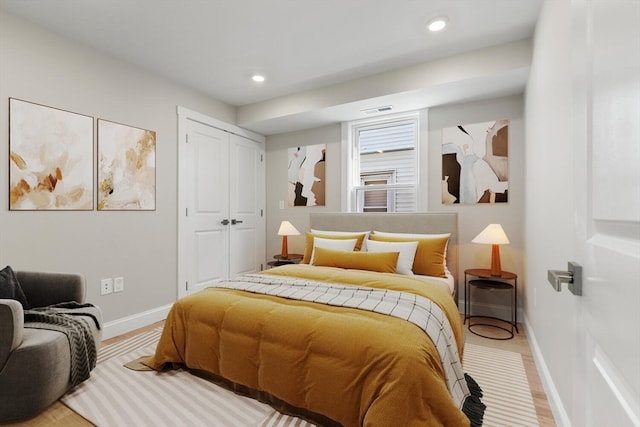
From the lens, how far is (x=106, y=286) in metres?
2.80

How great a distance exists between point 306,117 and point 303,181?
37.6 inches

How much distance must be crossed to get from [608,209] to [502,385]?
1.90 metres

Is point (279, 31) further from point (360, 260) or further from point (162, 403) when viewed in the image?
point (162, 403)

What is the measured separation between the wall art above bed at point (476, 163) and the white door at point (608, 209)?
8.90ft

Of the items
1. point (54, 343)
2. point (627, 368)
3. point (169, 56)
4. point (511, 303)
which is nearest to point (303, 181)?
point (169, 56)

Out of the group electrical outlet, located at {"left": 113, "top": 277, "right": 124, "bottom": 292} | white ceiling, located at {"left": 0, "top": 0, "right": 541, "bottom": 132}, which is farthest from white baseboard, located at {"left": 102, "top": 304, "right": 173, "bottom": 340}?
white ceiling, located at {"left": 0, "top": 0, "right": 541, "bottom": 132}

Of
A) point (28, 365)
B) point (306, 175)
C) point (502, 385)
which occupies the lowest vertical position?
point (502, 385)

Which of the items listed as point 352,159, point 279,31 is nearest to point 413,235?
point 352,159

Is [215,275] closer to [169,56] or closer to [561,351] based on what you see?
[169,56]

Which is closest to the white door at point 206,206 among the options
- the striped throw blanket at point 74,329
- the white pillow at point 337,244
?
the white pillow at point 337,244

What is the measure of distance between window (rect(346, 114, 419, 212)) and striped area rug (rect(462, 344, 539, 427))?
1.80 meters

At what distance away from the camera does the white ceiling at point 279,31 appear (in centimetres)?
221

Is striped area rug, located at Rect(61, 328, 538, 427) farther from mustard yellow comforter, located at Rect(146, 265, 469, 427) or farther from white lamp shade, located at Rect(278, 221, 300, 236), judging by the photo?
white lamp shade, located at Rect(278, 221, 300, 236)

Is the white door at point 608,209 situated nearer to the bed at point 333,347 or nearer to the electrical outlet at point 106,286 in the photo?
the bed at point 333,347
